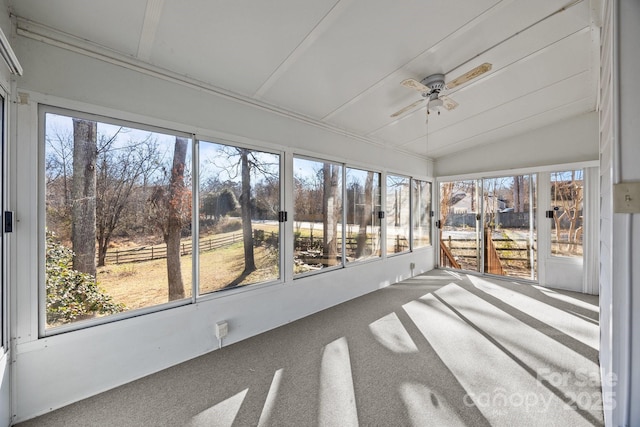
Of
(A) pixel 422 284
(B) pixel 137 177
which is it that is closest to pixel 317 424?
(B) pixel 137 177

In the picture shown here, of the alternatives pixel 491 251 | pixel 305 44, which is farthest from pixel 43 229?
pixel 491 251

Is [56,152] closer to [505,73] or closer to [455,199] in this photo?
[505,73]

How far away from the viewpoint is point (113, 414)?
167cm

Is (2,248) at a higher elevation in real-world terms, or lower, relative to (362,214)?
lower

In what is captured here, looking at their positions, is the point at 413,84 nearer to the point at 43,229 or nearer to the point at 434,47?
the point at 434,47

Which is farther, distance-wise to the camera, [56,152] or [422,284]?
[422,284]

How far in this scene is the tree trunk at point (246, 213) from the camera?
2.71 metres

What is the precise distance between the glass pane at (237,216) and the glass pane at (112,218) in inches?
6.8

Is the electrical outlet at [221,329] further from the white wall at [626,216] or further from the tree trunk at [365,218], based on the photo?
the white wall at [626,216]

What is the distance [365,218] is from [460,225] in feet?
8.67

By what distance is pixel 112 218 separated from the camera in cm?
198

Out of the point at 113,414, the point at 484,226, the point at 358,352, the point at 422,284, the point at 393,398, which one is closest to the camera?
the point at 113,414

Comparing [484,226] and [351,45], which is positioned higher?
[351,45]

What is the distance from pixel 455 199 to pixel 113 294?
19.3 feet
